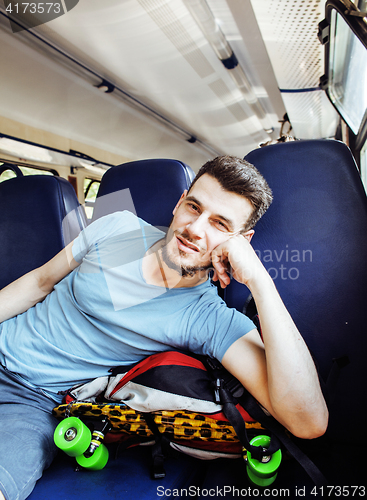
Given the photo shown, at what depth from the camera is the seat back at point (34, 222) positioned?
2266mm

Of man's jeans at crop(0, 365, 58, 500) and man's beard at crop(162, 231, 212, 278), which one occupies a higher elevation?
man's beard at crop(162, 231, 212, 278)

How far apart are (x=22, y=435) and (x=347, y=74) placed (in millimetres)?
2966

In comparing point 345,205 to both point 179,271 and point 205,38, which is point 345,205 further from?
point 205,38

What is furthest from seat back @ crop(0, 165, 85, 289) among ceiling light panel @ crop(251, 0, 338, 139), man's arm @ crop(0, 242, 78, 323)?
ceiling light panel @ crop(251, 0, 338, 139)

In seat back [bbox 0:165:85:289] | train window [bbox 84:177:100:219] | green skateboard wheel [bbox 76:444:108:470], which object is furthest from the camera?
train window [bbox 84:177:100:219]

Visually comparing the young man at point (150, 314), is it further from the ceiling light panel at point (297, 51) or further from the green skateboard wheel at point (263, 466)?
the ceiling light panel at point (297, 51)

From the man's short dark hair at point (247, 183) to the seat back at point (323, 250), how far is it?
77mm

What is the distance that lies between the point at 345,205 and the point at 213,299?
738 millimetres

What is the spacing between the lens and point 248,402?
3.76 ft

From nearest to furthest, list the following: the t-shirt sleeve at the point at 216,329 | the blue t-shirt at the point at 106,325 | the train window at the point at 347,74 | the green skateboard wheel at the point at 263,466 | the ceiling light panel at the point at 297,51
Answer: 1. the green skateboard wheel at the point at 263,466
2. the t-shirt sleeve at the point at 216,329
3. the blue t-shirt at the point at 106,325
4. the train window at the point at 347,74
5. the ceiling light panel at the point at 297,51

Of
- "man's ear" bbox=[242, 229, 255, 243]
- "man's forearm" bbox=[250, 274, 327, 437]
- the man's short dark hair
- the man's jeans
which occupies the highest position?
the man's short dark hair

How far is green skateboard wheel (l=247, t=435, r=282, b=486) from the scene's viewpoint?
1022mm

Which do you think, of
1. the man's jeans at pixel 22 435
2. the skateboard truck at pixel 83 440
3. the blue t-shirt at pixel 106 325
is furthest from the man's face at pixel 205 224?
the man's jeans at pixel 22 435

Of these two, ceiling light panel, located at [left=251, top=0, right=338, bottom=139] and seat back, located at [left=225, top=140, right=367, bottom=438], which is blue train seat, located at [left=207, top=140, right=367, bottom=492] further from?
ceiling light panel, located at [left=251, top=0, right=338, bottom=139]
